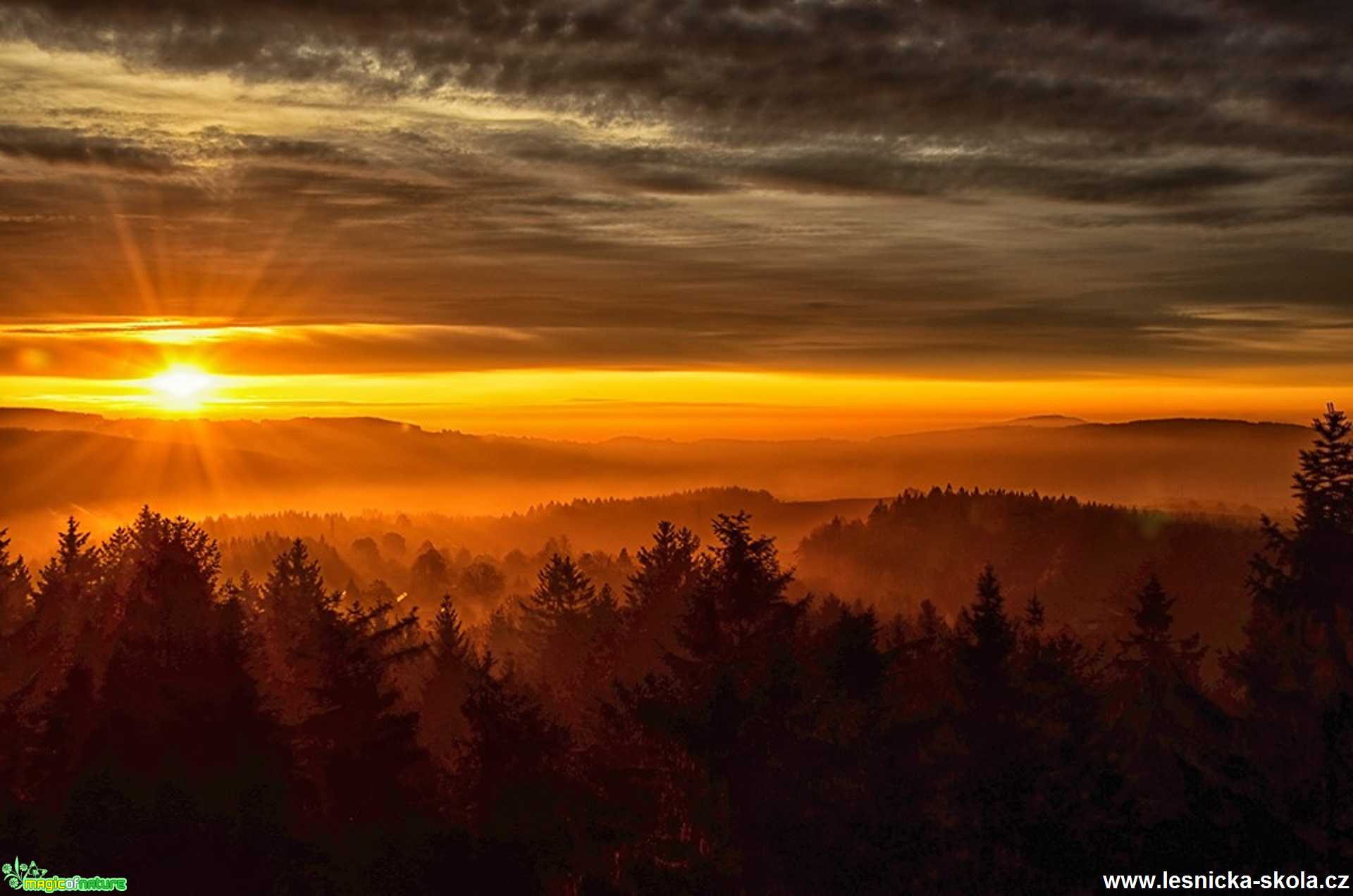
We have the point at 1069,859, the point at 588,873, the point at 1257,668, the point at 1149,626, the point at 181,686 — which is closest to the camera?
the point at 1069,859

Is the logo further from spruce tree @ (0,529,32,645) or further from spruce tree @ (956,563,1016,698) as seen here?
spruce tree @ (0,529,32,645)

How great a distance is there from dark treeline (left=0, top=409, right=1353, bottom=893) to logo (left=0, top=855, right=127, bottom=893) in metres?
0.38

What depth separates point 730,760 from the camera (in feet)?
81.2

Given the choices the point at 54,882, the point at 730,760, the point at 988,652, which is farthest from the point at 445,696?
the point at 54,882

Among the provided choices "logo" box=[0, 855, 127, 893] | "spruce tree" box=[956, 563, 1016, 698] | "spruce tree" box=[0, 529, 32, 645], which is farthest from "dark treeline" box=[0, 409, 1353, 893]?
"spruce tree" box=[0, 529, 32, 645]

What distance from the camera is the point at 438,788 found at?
36281 millimetres

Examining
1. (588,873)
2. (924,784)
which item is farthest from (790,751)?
(588,873)

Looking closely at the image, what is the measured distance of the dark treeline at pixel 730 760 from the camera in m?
20.6

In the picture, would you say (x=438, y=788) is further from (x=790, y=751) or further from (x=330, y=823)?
(x=790, y=751)

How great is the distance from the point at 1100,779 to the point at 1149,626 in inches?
1148

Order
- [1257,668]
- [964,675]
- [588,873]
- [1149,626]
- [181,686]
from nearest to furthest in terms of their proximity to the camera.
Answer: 1. [588,873]
2. [181,686]
3. [964,675]
4. [1257,668]
5. [1149,626]

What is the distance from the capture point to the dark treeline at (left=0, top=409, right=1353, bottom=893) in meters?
20.6

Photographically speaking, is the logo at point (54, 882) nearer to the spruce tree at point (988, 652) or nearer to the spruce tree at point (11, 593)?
the spruce tree at point (988, 652)

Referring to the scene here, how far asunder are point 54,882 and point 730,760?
1173cm
